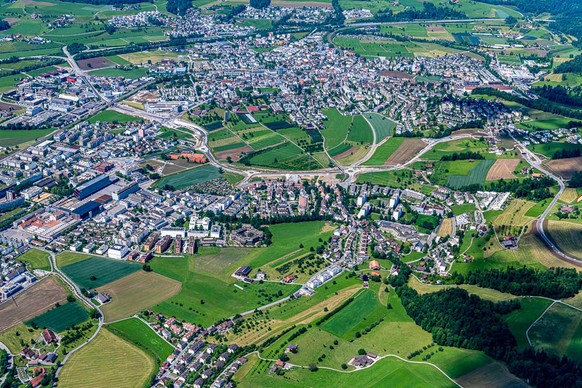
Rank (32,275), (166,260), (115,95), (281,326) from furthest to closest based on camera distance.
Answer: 1. (115,95)
2. (166,260)
3. (32,275)
4. (281,326)

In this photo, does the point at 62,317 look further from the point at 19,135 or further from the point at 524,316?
the point at 19,135

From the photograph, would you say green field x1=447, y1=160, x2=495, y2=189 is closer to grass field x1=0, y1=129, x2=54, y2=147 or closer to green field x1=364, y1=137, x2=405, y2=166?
green field x1=364, y1=137, x2=405, y2=166

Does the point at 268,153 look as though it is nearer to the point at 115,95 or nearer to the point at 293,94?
the point at 293,94

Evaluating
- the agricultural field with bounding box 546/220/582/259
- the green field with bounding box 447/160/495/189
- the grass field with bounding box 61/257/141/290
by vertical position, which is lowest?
the grass field with bounding box 61/257/141/290

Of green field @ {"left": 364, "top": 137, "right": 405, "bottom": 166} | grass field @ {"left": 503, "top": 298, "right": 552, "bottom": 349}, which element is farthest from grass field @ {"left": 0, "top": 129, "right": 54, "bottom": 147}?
grass field @ {"left": 503, "top": 298, "right": 552, "bottom": 349}

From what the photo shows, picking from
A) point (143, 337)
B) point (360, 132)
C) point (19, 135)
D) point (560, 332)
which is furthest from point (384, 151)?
point (19, 135)

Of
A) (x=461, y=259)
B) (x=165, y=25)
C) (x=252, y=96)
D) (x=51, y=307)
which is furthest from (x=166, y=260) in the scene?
(x=165, y=25)
